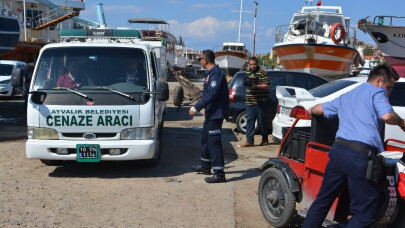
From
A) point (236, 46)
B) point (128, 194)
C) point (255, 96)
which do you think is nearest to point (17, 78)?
point (128, 194)

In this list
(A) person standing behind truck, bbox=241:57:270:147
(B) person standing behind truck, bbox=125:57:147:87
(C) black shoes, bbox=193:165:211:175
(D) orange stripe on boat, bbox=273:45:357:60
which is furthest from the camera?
(D) orange stripe on boat, bbox=273:45:357:60

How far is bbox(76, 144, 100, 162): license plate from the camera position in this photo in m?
6.64

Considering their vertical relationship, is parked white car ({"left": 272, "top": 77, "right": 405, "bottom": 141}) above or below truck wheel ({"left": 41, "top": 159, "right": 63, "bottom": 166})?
above

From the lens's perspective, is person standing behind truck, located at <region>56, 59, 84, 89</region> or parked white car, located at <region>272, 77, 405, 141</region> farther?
person standing behind truck, located at <region>56, 59, 84, 89</region>

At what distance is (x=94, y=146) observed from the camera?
664 centimetres

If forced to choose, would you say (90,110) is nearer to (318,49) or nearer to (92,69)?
(92,69)

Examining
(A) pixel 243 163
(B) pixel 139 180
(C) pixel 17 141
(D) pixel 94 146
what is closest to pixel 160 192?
(B) pixel 139 180

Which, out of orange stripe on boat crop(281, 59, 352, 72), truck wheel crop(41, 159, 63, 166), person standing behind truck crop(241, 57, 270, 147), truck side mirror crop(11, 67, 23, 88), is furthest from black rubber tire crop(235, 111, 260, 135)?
orange stripe on boat crop(281, 59, 352, 72)

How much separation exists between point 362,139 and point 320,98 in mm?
→ 4163

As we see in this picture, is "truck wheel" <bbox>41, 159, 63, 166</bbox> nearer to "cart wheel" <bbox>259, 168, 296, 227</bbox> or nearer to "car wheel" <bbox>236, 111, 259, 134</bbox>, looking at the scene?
"cart wheel" <bbox>259, 168, 296, 227</bbox>

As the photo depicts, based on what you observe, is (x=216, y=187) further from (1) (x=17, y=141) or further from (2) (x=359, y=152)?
(1) (x=17, y=141)

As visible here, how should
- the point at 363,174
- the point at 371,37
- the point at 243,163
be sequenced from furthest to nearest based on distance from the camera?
the point at 371,37 < the point at 243,163 < the point at 363,174

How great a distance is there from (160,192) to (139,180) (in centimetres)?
75

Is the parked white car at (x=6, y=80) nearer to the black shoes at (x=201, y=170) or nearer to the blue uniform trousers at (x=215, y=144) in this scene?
the black shoes at (x=201, y=170)
